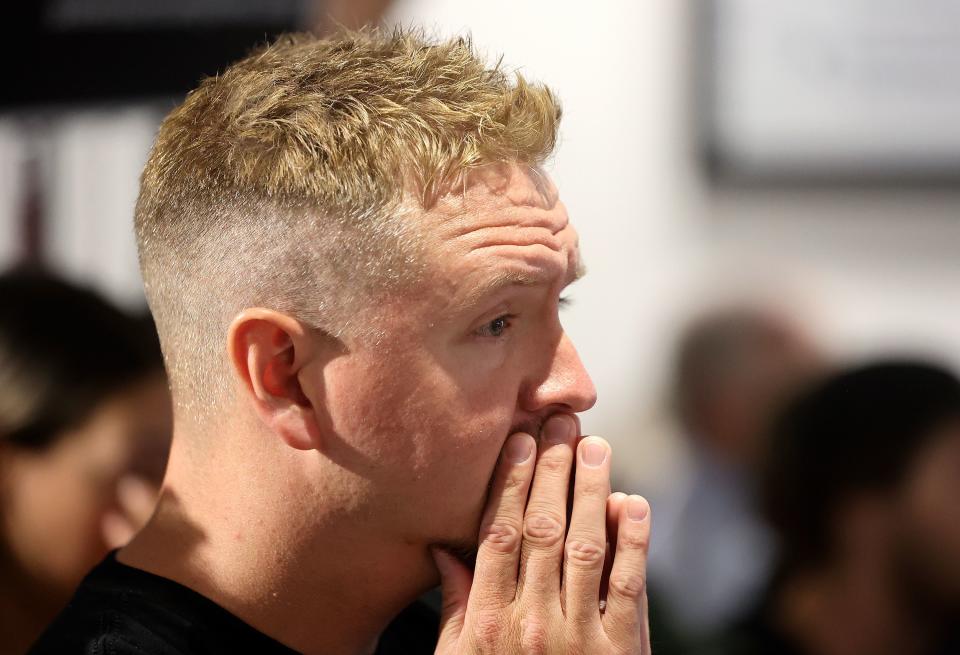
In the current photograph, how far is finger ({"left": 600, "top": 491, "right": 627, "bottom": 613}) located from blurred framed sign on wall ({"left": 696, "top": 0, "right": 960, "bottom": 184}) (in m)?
3.12

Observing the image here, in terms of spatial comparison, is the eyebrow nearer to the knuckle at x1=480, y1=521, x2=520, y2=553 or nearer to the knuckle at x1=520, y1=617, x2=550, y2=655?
the knuckle at x1=480, y1=521, x2=520, y2=553

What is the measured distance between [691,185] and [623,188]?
27 cm

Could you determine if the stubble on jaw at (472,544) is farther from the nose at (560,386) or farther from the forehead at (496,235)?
the forehead at (496,235)

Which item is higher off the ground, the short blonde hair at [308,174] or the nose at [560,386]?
the short blonde hair at [308,174]

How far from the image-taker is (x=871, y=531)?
10.1 ft

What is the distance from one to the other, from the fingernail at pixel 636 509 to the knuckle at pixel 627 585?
81 mm

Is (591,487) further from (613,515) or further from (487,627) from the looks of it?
(487,627)

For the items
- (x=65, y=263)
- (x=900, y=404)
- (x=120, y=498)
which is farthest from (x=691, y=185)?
(x=120, y=498)

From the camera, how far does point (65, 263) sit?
378 cm

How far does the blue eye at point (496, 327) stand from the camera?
5.44 ft

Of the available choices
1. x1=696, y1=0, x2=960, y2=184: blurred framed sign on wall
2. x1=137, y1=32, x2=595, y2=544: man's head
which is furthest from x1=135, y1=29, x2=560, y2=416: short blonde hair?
x1=696, y1=0, x2=960, y2=184: blurred framed sign on wall

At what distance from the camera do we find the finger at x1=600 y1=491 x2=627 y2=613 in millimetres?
1741

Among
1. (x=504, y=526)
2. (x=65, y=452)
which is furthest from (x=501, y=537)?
(x=65, y=452)

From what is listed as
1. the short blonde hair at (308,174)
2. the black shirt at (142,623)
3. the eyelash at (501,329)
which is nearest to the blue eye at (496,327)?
the eyelash at (501,329)
